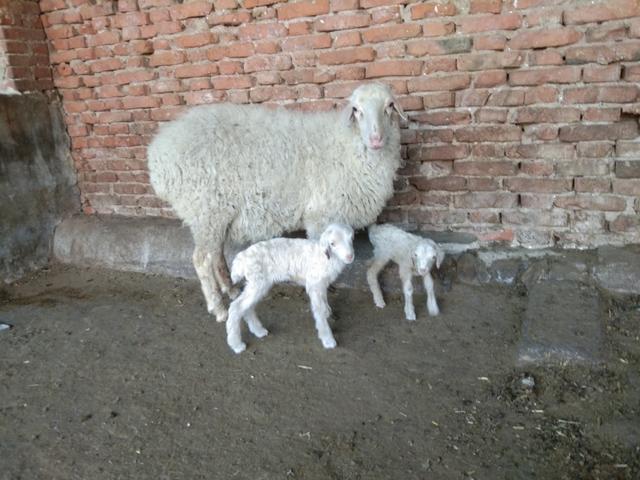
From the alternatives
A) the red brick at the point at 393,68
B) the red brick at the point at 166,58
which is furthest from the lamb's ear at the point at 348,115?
the red brick at the point at 166,58

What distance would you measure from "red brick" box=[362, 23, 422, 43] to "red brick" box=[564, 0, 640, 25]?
0.94 m

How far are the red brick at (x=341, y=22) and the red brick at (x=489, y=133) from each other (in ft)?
3.32

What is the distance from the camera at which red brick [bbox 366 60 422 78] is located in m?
3.62

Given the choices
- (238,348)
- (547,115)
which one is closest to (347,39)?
(547,115)

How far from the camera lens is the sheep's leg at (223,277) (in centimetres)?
362

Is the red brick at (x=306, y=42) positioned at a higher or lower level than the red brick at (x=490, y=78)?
higher

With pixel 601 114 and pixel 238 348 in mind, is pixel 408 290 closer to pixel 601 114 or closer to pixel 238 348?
pixel 238 348

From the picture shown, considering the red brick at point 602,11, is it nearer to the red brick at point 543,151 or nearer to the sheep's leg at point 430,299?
the red brick at point 543,151

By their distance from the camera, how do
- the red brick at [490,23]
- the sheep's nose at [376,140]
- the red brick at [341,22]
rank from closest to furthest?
the sheep's nose at [376,140] < the red brick at [490,23] < the red brick at [341,22]

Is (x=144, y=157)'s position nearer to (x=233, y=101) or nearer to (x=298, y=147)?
(x=233, y=101)

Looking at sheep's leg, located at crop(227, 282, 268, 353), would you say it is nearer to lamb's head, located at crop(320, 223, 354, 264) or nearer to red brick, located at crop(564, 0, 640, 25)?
lamb's head, located at crop(320, 223, 354, 264)

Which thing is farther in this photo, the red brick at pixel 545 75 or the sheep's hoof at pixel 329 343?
the red brick at pixel 545 75

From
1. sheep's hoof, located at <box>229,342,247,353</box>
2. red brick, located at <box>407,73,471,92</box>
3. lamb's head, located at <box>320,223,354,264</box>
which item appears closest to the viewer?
lamb's head, located at <box>320,223,354,264</box>

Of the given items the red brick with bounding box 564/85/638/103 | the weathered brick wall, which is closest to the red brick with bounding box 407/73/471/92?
the red brick with bounding box 564/85/638/103
